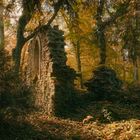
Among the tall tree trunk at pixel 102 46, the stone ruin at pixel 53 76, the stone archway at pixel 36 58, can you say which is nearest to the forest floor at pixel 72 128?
the stone ruin at pixel 53 76

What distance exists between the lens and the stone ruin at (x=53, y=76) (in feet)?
65.7

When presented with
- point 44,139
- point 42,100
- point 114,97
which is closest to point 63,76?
point 42,100

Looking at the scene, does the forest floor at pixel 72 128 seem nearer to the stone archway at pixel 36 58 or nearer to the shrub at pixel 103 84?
the shrub at pixel 103 84

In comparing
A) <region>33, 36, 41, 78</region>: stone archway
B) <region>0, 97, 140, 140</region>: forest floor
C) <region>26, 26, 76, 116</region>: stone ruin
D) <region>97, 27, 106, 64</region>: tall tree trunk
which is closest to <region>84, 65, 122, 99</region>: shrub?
<region>26, 26, 76, 116</region>: stone ruin

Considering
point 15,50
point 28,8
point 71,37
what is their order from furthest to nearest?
point 71,37, point 15,50, point 28,8

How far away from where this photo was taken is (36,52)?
75.7ft

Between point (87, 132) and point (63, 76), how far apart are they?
18.1 ft

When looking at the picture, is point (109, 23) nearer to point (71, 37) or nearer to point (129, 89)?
point (129, 89)

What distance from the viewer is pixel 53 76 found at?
20.2 m

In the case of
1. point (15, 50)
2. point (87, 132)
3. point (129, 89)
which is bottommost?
point (87, 132)

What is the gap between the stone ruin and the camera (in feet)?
65.7

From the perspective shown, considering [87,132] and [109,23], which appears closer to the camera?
[87,132]

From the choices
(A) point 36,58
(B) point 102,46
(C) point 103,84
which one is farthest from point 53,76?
(B) point 102,46

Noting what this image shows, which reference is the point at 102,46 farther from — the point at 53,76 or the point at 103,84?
the point at 53,76
